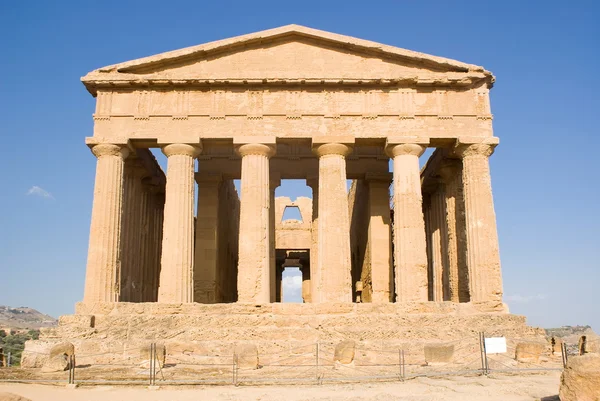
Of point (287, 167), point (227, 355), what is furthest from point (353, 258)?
point (227, 355)

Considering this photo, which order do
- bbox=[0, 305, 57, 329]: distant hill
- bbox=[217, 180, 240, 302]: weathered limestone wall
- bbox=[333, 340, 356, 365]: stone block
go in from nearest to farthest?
bbox=[333, 340, 356, 365]: stone block → bbox=[217, 180, 240, 302]: weathered limestone wall → bbox=[0, 305, 57, 329]: distant hill

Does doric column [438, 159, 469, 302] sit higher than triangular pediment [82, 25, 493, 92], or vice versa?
triangular pediment [82, 25, 493, 92]

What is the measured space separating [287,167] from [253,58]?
19.4 feet

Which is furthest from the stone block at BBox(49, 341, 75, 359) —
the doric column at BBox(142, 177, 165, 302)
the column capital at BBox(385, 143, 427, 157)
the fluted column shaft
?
the fluted column shaft

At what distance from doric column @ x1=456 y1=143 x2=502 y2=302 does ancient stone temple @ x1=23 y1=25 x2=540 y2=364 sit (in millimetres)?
38

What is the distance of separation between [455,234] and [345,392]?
1372 centimetres

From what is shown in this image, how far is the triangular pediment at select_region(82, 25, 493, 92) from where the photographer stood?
22.0 meters

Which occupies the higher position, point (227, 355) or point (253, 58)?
point (253, 58)

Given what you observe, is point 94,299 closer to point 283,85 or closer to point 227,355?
point 227,355

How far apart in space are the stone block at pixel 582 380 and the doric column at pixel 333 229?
11.9m

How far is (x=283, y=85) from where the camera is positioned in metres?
22.2

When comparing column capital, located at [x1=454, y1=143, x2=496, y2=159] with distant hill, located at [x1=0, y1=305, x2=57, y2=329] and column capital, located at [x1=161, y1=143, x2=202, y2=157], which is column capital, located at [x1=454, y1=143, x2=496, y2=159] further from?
distant hill, located at [x1=0, y1=305, x2=57, y2=329]

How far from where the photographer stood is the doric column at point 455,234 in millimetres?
23453

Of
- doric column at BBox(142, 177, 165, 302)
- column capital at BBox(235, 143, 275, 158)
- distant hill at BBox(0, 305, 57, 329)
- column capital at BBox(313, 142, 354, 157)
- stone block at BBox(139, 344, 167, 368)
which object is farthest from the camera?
distant hill at BBox(0, 305, 57, 329)
